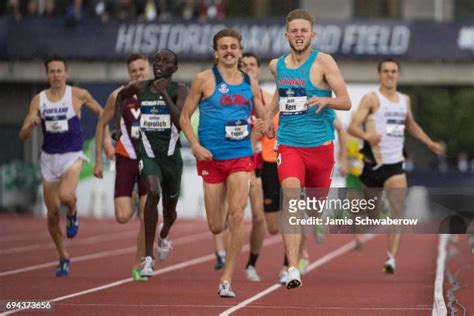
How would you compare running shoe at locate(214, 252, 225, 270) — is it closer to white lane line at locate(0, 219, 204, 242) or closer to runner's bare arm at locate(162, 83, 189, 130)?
runner's bare arm at locate(162, 83, 189, 130)

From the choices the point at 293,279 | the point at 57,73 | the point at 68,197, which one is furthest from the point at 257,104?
the point at 57,73

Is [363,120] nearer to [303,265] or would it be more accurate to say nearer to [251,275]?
[303,265]

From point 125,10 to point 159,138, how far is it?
2869 centimetres

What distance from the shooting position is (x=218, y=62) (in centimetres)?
1339

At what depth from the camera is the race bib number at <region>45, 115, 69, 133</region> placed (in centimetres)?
1634

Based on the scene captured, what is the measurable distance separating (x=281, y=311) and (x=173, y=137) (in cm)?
299

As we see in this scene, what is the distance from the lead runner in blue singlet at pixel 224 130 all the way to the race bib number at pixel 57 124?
10.6 feet

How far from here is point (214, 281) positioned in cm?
1552

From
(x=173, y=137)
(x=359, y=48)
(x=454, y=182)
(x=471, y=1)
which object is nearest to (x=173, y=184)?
(x=173, y=137)

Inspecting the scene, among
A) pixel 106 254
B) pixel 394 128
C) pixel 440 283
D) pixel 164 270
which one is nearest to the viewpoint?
pixel 440 283

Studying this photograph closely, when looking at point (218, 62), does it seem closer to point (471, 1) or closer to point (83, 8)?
point (83, 8)

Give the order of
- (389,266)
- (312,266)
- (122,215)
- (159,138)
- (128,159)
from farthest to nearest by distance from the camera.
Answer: (312,266) → (389,266) → (128,159) → (122,215) → (159,138)

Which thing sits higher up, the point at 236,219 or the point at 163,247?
the point at 236,219

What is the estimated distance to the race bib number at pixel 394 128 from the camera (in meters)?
17.2
